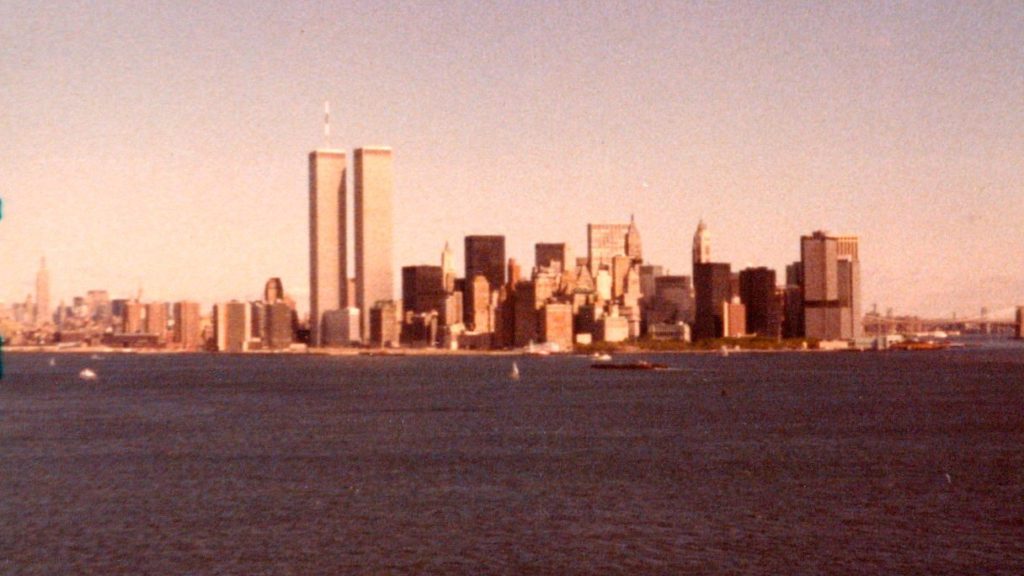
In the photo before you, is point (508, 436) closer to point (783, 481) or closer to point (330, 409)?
point (783, 481)

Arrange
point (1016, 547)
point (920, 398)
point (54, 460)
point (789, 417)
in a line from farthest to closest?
point (920, 398), point (789, 417), point (54, 460), point (1016, 547)

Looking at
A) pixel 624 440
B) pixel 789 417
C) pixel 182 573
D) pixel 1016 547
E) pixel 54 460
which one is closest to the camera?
pixel 182 573

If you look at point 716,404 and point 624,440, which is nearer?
point 624,440

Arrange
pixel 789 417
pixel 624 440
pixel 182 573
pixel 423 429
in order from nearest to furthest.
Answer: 1. pixel 182 573
2. pixel 624 440
3. pixel 423 429
4. pixel 789 417

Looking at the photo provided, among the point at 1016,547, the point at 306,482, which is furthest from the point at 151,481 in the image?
the point at 1016,547

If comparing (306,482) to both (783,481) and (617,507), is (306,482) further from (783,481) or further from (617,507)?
(783,481)

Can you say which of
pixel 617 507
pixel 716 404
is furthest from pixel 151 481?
pixel 716 404
